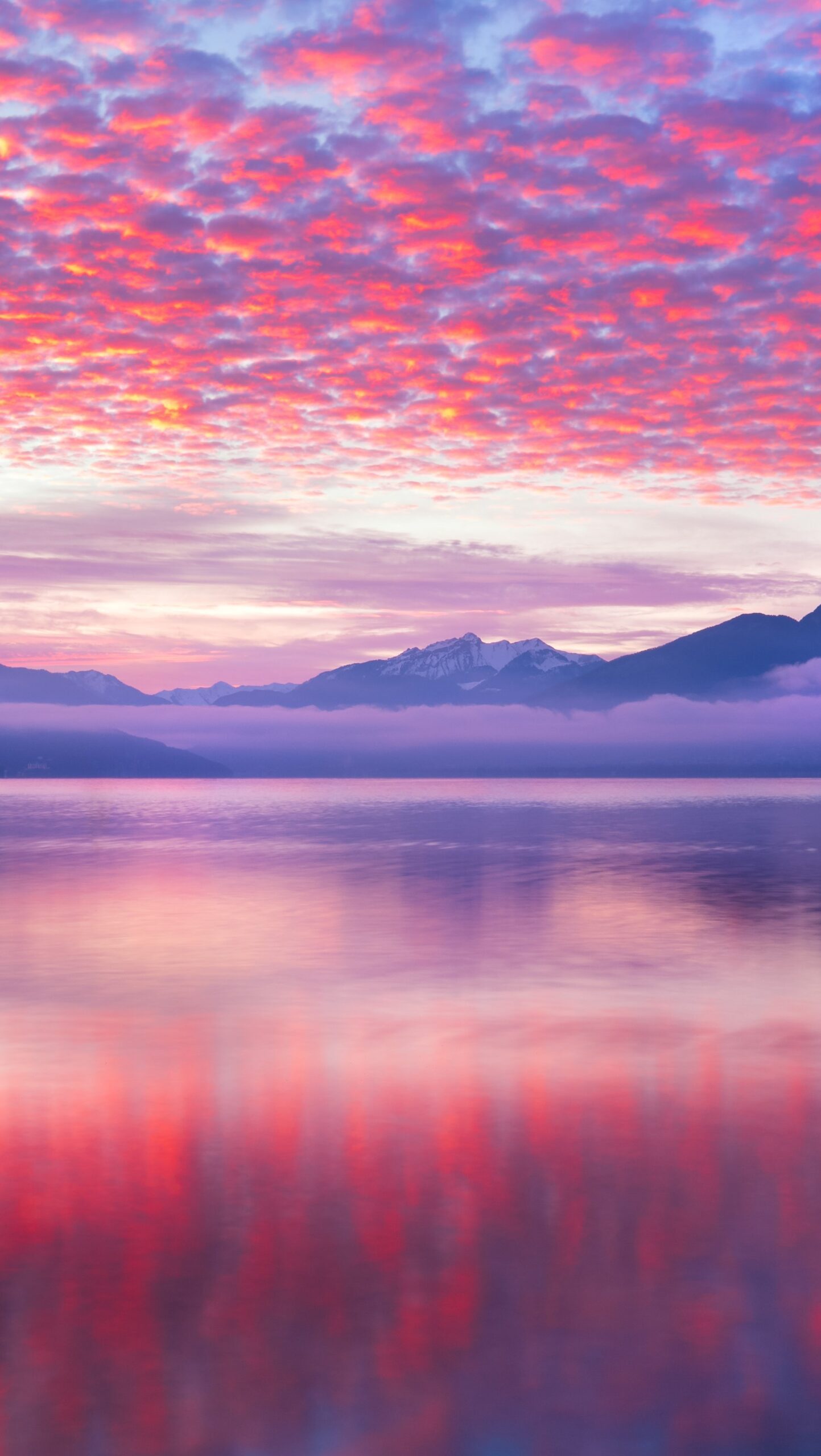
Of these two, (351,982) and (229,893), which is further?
(229,893)

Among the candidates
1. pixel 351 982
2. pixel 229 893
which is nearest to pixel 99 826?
pixel 229 893

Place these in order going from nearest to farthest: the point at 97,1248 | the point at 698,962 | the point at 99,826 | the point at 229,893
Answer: the point at 97,1248
the point at 698,962
the point at 229,893
the point at 99,826

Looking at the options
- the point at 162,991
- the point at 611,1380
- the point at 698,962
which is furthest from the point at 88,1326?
the point at 698,962

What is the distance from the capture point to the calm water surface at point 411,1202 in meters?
9.27

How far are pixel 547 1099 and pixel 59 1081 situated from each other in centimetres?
755

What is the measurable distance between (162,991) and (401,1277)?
18966mm

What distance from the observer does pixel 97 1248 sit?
40.9 ft

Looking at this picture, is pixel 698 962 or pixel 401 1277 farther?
pixel 698 962

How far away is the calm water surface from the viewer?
9266 millimetres

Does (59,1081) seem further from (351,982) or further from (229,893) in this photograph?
(229,893)

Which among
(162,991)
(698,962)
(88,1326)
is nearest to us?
(88,1326)

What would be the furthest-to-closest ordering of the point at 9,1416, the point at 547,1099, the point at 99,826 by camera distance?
1. the point at 99,826
2. the point at 547,1099
3. the point at 9,1416

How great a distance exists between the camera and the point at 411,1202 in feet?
45.8

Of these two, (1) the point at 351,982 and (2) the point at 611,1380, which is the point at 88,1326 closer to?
(2) the point at 611,1380
